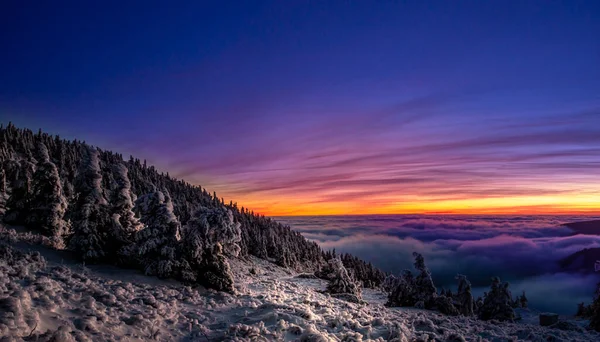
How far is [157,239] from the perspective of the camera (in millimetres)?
21469

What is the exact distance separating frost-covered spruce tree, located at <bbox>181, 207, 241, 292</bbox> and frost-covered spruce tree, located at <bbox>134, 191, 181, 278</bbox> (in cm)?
77

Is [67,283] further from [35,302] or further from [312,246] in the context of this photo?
[312,246]

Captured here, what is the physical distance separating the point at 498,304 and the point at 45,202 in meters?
53.1

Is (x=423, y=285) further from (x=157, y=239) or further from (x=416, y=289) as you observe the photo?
(x=157, y=239)

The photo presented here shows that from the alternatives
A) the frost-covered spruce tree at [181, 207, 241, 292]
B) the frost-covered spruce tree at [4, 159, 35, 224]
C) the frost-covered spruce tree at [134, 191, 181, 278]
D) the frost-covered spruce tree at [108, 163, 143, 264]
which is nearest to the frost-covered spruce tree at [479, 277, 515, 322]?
the frost-covered spruce tree at [181, 207, 241, 292]

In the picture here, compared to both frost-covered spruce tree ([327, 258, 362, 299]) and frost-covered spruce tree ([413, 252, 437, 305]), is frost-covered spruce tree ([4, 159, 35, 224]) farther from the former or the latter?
frost-covered spruce tree ([413, 252, 437, 305])

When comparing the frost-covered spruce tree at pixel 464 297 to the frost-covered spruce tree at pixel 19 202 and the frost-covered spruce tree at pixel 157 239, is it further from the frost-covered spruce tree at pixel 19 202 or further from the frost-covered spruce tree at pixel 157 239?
the frost-covered spruce tree at pixel 19 202

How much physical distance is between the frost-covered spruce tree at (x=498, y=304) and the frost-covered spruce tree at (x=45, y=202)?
50.2m

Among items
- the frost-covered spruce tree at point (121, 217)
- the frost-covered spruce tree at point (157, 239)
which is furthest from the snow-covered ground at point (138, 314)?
the frost-covered spruce tree at point (121, 217)

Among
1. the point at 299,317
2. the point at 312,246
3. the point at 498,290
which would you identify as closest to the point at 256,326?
the point at 299,317

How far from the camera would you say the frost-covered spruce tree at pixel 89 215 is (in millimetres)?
21594

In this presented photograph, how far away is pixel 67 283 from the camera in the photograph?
47.8 ft

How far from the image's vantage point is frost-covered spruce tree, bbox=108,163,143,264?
75.2 feet

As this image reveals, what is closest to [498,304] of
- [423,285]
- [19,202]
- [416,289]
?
[423,285]
